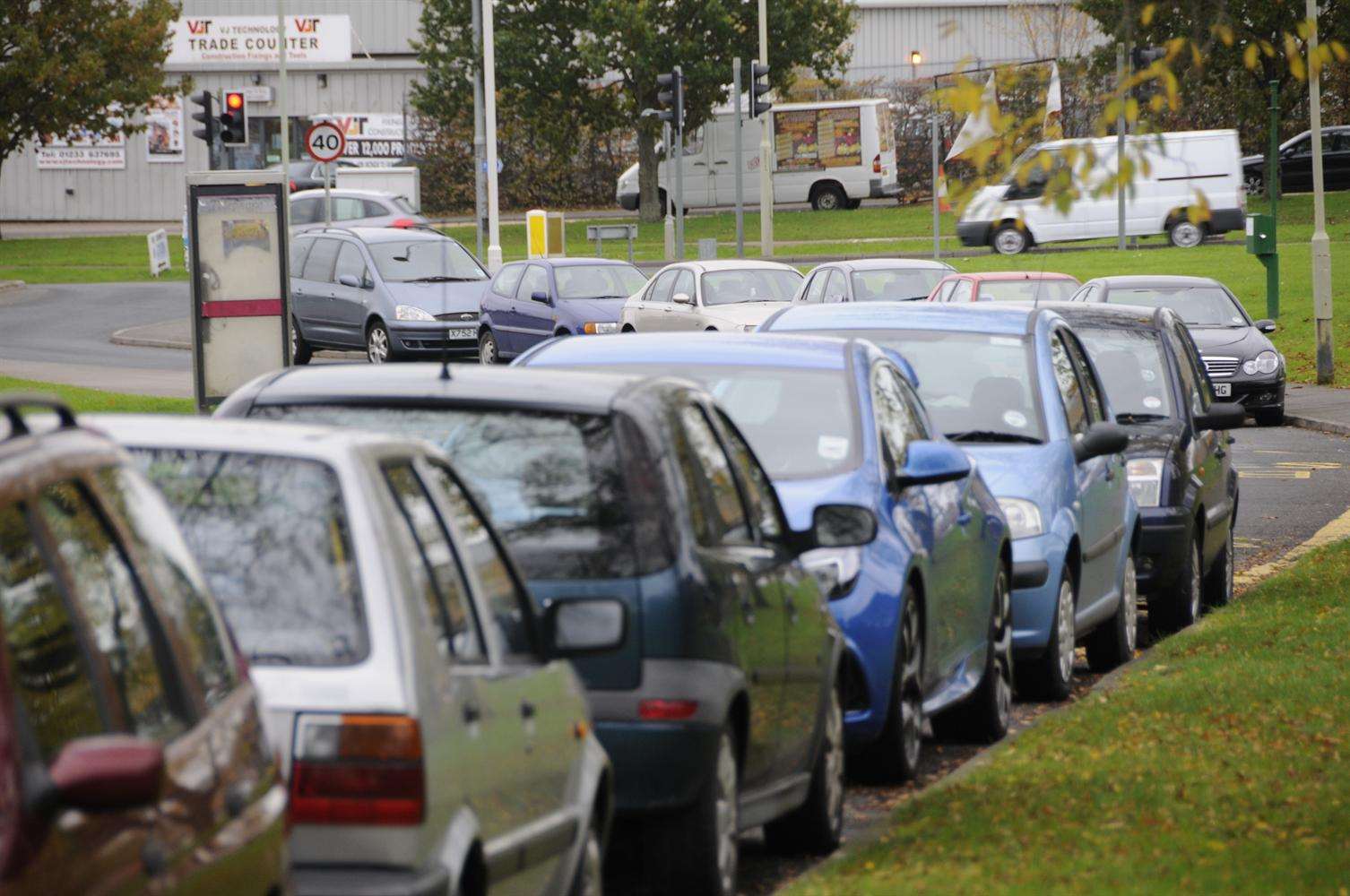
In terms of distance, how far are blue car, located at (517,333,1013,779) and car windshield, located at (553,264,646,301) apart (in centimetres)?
2169

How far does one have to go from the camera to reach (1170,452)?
13023 mm

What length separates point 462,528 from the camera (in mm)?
5305

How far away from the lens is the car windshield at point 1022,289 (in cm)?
2455

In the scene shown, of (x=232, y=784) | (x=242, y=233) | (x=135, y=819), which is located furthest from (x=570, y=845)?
(x=242, y=233)

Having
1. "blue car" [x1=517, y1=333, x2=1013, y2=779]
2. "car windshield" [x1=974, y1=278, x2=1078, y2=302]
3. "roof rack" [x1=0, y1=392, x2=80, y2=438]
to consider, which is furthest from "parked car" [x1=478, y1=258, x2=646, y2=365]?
"roof rack" [x1=0, y1=392, x2=80, y2=438]

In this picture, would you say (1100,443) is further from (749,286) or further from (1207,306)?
(749,286)

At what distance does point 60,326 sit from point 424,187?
3267 centimetres

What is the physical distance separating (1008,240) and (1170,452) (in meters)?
34.8

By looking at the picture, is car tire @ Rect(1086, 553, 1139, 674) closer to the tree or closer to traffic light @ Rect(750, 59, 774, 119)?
traffic light @ Rect(750, 59, 774, 119)

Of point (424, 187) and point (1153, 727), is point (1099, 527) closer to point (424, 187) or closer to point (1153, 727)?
point (1153, 727)

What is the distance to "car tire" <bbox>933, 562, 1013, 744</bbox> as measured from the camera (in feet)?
31.2

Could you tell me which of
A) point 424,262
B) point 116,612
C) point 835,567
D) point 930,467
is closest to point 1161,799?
point 835,567

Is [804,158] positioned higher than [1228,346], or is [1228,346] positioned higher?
[804,158]

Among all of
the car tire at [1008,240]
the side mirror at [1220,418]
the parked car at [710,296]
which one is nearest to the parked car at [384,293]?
the parked car at [710,296]
